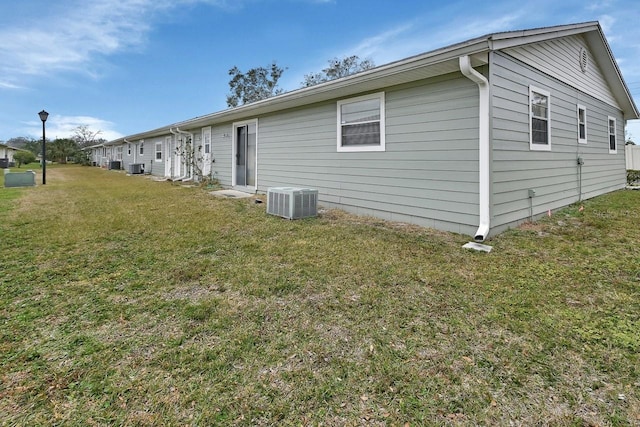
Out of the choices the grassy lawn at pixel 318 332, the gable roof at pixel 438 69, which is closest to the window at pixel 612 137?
the gable roof at pixel 438 69

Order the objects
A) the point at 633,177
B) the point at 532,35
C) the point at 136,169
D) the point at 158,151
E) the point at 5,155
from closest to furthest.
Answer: the point at 532,35 → the point at 633,177 → the point at 158,151 → the point at 136,169 → the point at 5,155

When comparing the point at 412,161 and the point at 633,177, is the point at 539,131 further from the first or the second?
the point at 633,177

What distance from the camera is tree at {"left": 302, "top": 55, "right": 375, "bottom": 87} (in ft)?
90.6

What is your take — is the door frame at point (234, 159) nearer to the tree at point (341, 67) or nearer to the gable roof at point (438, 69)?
the gable roof at point (438, 69)

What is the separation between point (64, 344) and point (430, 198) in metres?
5.03

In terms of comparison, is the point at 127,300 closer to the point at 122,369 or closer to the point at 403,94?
the point at 122,369

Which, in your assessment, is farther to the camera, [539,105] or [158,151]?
[158,151]

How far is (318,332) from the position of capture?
93.5 inches

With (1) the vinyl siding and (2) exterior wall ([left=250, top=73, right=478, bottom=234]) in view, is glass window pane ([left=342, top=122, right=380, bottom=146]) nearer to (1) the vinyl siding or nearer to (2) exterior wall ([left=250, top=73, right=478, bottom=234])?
(2) exterior wall ([left=250, top=73, right=478, bottom=234])

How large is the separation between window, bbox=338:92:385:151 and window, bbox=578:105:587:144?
5193mm

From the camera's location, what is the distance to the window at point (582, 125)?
25.5ft

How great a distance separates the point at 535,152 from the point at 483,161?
6.37ft

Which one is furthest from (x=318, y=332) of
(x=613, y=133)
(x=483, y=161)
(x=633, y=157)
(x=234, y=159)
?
(x=633, y=157)

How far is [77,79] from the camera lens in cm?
2177
